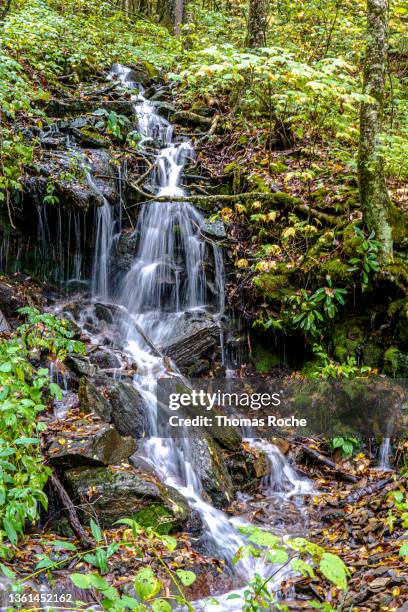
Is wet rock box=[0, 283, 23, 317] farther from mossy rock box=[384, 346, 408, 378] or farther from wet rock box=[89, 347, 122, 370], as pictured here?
mossy rock box=[384, 346, 408, 378]

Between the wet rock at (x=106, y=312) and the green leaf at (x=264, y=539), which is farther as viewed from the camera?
the wet rock at (x=106, y=312)

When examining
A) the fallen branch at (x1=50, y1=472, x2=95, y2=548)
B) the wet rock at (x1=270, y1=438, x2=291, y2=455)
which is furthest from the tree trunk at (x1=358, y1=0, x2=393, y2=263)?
the fallen branch at (x1=50, y1=472, x2=95, y2=548)

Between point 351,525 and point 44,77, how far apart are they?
10.6 meters

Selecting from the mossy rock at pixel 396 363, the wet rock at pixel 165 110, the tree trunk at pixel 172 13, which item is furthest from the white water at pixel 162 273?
the tree trunk at pixel 172 13

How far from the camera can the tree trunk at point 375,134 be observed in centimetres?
658

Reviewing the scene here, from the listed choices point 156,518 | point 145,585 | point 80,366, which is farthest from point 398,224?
point 145,585

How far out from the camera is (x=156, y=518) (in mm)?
4602

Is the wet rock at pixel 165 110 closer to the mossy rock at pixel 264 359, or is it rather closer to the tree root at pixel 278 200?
the tree root at pixel 278 200

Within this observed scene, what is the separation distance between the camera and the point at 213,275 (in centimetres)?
870

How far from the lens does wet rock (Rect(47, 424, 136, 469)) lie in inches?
182

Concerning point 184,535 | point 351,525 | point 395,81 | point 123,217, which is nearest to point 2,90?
point 123,217

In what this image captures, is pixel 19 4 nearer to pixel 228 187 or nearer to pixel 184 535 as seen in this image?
pixel 228 187

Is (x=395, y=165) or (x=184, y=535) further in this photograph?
(x=395, y=165)

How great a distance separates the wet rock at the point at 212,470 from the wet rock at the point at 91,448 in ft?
2.56
